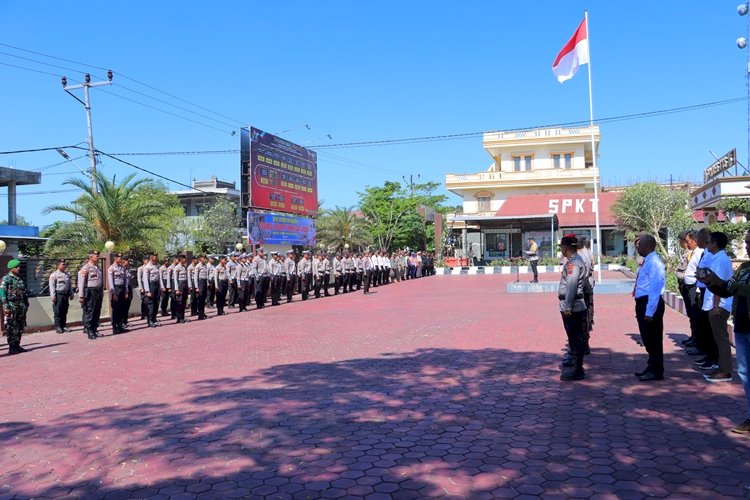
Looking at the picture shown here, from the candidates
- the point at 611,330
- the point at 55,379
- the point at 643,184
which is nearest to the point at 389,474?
the point at 55,379

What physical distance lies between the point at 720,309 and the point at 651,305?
662 mm

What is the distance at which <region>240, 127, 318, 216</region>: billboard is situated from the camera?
2389 centimetres

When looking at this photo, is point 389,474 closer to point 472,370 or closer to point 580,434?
point 580,434

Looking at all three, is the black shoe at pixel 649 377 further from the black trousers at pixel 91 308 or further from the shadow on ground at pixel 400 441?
the black trousers at pixel 91 308

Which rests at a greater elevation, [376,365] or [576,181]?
[576,181]

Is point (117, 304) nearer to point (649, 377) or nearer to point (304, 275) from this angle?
point (304, 275)

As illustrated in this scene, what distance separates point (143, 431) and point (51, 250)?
1690cm

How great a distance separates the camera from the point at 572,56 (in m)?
20.9

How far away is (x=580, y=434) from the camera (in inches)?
205

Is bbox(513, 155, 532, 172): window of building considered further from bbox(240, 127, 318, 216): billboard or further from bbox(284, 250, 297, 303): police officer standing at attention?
bbox(284, 250, 297, 303): police officer standing at attention

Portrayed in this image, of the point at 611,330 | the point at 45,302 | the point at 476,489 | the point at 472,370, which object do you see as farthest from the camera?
the point at 45,302

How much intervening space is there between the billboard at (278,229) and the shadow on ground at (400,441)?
16.5 m

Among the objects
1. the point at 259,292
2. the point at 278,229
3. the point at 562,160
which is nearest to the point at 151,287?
the point at 259,292

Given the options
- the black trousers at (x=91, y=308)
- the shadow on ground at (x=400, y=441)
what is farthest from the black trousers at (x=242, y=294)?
the shadow on ground at (x=400, y=441)
